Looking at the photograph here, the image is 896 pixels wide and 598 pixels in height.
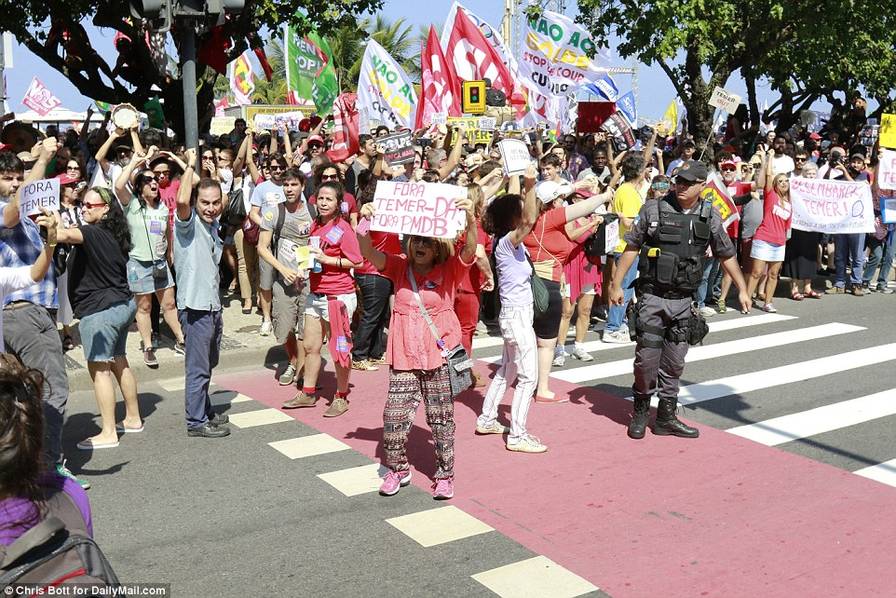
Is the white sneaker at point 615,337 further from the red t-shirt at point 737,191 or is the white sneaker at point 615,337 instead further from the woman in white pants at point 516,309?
the woman in white pants at point 516,309

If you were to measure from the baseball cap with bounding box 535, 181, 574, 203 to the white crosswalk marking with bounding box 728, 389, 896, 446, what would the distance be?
2.47 meters

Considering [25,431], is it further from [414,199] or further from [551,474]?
[551,474]

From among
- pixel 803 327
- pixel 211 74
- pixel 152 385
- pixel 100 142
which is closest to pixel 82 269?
pixel 152 385

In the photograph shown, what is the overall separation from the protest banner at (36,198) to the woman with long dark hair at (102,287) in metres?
0.99

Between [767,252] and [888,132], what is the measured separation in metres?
3.96

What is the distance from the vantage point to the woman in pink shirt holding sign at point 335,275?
24.3 ft

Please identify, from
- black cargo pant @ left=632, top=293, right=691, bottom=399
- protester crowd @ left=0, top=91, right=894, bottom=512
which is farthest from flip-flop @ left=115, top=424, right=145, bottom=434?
black cargo pant @ left=632, top=293, right=691, bottom=399

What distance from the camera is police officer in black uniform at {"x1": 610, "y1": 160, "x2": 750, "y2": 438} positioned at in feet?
22.3

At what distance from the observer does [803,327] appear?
37.0 ft

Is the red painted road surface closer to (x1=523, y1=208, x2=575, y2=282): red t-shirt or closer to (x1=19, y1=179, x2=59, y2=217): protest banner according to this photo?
(x1=523, y1=208, x2=575, y2=282): red t-shirt

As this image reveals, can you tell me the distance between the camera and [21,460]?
2510 millimetres

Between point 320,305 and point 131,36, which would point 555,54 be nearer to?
point 131,36

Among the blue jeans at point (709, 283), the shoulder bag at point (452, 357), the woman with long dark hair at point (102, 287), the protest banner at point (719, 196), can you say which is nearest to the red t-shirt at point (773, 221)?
the blue jeans at point (709, 283)

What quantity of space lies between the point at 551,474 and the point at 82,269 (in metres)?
3.50
